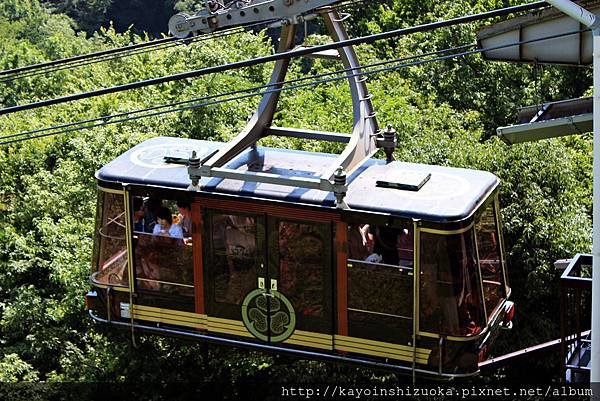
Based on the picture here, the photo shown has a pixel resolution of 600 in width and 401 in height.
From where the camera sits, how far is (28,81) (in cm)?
3797

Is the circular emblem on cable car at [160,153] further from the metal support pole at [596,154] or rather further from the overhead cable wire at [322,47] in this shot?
the metal support pole at [596,154]

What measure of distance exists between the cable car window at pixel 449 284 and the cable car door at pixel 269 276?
1.10 m

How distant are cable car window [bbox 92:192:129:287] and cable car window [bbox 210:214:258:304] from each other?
Result: 1.21 m

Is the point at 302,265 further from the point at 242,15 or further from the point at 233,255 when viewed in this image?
the point at 242,15

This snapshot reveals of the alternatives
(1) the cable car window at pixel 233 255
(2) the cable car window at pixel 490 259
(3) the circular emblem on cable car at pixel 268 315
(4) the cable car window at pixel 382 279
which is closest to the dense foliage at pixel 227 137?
(2) the cable car window at pixel 490 259

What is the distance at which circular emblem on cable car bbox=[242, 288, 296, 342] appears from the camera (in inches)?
562

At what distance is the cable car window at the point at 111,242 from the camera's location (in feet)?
48.9


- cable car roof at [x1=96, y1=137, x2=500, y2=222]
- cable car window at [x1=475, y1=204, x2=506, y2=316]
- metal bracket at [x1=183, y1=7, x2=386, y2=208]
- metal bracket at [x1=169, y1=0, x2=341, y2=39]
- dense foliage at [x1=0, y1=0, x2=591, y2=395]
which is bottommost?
dense foliage at [x1=0, y1=0, x2=591, y2=395]

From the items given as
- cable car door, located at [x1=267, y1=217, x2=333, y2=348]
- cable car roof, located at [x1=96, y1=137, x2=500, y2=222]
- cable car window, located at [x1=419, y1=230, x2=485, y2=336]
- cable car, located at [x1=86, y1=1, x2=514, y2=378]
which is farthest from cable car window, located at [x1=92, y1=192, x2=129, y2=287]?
cable car window, located at [x1=419, y1=230, x2=485, y2=336]

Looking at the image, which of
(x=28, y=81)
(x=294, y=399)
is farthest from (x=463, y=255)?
(x=28, y=81)

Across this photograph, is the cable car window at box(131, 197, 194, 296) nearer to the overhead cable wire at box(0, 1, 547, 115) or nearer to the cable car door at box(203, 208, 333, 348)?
the cable car door at box(203, 208, 333, 348)

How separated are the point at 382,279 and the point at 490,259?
147 cm

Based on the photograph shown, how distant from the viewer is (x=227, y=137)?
21.8m

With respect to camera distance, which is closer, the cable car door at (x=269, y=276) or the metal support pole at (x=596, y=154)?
the metal support pole at (x=596, y=154)
